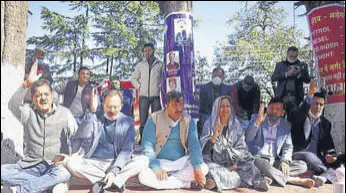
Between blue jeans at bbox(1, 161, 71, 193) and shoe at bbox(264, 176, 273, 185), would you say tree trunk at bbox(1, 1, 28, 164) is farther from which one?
shoe at bbox(264, 176, 273, 185)

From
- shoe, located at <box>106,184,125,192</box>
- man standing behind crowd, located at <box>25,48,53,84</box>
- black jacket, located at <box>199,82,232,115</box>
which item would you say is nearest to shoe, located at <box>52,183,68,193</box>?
shoe, located at <box>106,184,125,192</box>

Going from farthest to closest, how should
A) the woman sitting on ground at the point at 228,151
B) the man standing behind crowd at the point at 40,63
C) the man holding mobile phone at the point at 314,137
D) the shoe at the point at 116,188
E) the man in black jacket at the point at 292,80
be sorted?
the man in black jacket at the point at 292,80 → the man holding mobile phone at the point at 314,137 → the man standing behind crowd at the point at 40,63 → the woman sitting on ground at the point at 228,151 → the shoe at the point at 116,188

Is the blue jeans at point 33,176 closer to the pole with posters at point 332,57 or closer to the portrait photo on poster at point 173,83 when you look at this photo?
the portrait photo on poster at point 173,83

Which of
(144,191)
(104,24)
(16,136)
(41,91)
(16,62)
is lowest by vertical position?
(144,191)

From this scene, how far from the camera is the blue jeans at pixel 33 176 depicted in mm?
2986

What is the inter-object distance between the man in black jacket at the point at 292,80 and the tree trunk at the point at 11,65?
110 inches

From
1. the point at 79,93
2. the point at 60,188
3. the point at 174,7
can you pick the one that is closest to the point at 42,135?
the point at 60,188

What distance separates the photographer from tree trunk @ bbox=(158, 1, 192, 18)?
407cm

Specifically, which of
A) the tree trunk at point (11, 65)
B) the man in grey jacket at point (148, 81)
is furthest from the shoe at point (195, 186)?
the tree trunk at point (11, 65)

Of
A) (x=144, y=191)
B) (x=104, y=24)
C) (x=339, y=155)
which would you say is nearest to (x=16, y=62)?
(x=104, y=24)

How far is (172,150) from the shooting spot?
3457 millimetres

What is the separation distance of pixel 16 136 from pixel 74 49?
3.47 feet

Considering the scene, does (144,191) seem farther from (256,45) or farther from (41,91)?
(256,45)

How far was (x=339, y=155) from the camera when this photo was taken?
3.88 metres
